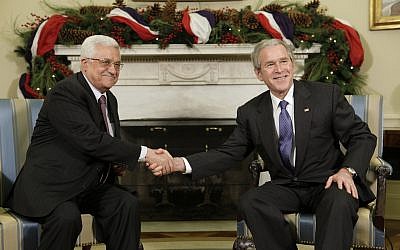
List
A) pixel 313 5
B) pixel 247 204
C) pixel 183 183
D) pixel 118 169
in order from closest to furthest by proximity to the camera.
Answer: pixel 247 204 < pixel 118 169 < pixel 313 5 < pixel 183 183

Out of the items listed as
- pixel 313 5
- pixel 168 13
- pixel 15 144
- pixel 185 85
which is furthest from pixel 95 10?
pixel 15 144

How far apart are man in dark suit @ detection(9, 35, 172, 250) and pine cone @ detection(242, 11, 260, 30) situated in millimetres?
1723

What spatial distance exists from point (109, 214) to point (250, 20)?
2104 mm

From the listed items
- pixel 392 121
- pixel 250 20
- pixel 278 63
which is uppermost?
pixel 250 20

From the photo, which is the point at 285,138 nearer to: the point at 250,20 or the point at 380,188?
the point at 380,188

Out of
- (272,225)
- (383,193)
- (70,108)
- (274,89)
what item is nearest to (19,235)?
(70,108)

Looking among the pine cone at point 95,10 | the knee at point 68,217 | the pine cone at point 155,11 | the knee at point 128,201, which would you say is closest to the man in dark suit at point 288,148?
the knee at point 128,201

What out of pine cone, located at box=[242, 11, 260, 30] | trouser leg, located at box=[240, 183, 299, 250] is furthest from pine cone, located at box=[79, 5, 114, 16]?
A: trouser leg, located at box=[240, 183, 299, 250]

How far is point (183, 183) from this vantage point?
471 cm

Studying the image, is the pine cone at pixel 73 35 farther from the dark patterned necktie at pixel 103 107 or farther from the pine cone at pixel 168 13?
the dark patterned necktie at pixel 103 107

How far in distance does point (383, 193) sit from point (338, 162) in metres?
0.25

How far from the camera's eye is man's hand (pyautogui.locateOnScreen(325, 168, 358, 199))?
8.54 feet

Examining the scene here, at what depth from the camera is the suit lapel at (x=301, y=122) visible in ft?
9.32

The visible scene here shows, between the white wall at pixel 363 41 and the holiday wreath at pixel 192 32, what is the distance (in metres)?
0.26
